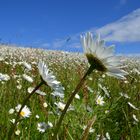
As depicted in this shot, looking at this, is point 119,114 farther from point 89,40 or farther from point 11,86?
point 89,40

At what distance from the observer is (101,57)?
1355 mm

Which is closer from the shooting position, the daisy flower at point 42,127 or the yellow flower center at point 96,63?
the yellow flower center at point 96,63

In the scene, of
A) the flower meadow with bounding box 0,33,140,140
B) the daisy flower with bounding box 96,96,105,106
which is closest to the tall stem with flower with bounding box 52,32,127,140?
the flower meadow with bounding box 0,33,140,140

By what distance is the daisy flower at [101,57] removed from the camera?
1326 mm

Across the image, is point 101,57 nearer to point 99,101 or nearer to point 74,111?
point 74,111

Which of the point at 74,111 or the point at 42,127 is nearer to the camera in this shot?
the point at 42,127

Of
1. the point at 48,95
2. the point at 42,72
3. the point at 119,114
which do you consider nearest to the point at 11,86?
the point at 48,95

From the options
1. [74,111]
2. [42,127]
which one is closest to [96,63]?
[42,127]

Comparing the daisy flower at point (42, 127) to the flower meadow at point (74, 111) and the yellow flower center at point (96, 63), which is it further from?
the yellow flower center at point (96, 63)

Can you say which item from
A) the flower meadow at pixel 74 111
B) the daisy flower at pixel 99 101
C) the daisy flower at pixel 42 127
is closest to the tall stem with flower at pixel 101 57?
the flower meadow at pixel 74 111

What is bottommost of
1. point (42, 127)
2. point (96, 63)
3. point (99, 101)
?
point (42, 127)

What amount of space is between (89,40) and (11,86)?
4492 millimetres

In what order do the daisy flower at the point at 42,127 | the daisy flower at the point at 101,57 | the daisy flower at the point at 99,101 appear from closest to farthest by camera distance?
the daisy flower at the point at 101,57, the daisy flower at the point at 42,127, the daisy flower at the point at 99,101

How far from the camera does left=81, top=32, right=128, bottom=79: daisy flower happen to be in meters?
1.33
